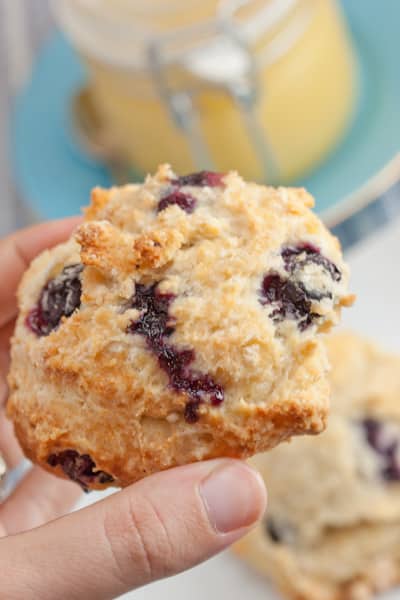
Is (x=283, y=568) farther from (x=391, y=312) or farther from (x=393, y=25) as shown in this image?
(x=393, y=25)

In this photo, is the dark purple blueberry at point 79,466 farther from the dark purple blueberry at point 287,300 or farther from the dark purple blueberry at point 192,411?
the dark purple blueberry at point 287,300

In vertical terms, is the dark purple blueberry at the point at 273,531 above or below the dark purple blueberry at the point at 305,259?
below

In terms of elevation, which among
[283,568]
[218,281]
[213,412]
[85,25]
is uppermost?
[85,25]

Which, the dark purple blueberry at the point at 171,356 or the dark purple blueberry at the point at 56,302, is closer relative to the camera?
the dark purple blueberry at the point at 171,356

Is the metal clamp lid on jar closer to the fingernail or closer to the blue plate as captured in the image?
the blue plate

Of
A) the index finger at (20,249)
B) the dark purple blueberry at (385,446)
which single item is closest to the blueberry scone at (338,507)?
the dark purple blueberry at (385,446)

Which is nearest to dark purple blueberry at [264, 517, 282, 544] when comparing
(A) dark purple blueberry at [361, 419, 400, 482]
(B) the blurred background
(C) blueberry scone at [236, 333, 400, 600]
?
(C) blueberry scone at [236, 333, 400, 600]

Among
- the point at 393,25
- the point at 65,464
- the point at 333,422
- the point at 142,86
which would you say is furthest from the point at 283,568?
the point at 393,25
